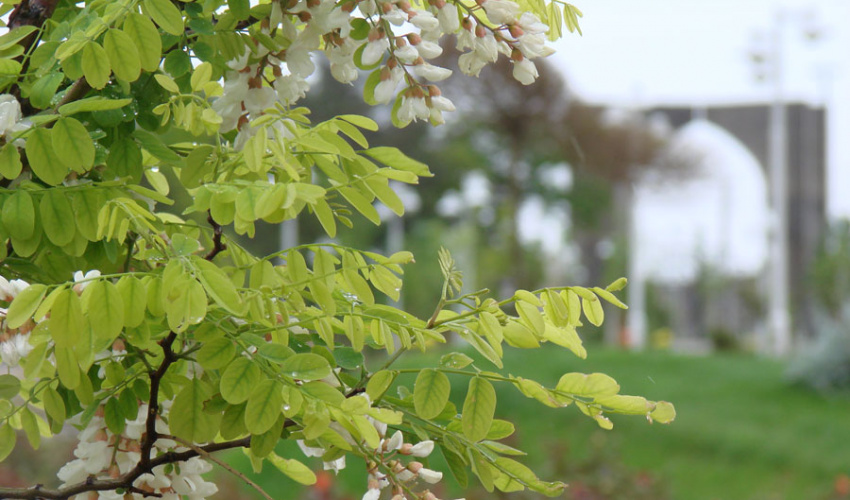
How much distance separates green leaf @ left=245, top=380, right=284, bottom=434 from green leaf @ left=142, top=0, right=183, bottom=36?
377 millimetres

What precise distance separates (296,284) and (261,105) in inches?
8.9

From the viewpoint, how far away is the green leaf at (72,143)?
0.87 m

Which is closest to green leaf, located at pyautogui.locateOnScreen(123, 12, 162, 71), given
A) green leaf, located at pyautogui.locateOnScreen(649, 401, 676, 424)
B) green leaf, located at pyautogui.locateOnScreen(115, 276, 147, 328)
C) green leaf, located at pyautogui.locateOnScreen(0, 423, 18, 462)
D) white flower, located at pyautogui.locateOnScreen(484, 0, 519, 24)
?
green leaf, located at pyautogui.locateOnScreen(115, 276, 147, 328)

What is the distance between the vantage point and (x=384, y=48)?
3.06 ft

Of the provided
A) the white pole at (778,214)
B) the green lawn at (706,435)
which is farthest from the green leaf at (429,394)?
the white pole at (778,214)

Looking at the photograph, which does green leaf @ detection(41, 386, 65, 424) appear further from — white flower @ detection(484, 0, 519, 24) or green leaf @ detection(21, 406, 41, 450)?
white flower @ detection(484, 0, 519, 24)

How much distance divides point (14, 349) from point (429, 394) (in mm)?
405

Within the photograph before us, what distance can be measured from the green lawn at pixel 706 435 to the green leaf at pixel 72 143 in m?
4.10

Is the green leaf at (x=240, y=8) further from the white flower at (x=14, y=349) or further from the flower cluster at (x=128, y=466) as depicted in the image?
the flower cluster at (x=128, y=466)

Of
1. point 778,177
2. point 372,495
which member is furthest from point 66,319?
point 778,177

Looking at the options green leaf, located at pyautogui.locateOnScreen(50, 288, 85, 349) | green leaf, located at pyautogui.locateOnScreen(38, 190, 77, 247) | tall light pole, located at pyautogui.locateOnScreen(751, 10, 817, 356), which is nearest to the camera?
green leaf, located at pyautogui.locateOnScreen(50, 288, 85, 349)

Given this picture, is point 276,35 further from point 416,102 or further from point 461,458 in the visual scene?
point 461,458

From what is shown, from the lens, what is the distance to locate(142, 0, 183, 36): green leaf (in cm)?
87

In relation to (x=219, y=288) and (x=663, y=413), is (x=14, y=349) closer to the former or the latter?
(x=219, y=288)
